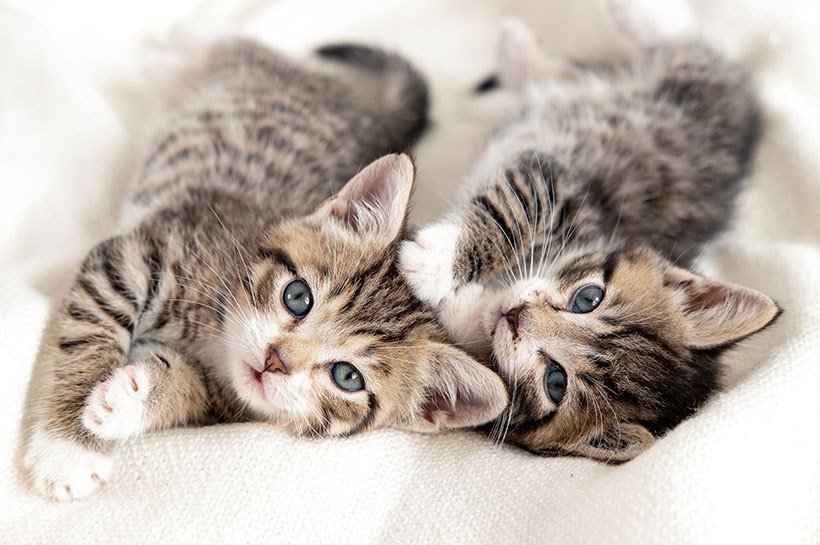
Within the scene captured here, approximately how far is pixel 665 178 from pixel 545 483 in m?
1.22

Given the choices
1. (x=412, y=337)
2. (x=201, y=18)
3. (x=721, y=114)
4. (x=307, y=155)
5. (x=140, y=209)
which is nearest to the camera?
(x=412, y=337)

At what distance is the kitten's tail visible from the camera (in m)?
2.51

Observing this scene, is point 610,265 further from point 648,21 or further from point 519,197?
point 648,21

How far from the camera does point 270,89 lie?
2.42 meters

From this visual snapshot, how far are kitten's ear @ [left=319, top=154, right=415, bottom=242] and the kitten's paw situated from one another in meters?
1.56

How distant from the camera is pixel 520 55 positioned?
2.64 m

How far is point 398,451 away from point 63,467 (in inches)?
27.5

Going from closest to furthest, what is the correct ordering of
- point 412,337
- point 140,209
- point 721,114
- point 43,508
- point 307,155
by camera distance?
point 43,508
point 412,337
point 140,209
point 307,155
point 721,114

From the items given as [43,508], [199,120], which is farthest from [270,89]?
[43,508]

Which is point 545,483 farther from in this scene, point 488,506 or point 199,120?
point 199,120

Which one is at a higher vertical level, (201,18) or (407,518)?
(201,18)

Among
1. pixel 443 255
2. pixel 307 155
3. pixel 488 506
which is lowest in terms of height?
pixel 488 506

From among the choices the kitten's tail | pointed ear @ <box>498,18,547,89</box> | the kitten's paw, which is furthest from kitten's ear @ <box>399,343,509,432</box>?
the kitten's paw

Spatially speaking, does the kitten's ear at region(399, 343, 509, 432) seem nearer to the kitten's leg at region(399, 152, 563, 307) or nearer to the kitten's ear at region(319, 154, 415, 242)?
the kitten's leg at region(399, 152, 563, 307)
